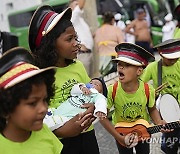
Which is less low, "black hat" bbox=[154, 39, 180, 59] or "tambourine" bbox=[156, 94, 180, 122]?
"black hat" bbox=[154, 39, 180, 59]

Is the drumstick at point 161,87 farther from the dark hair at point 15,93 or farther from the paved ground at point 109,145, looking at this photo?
the dark hair at point 15,93

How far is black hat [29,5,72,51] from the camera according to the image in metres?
2.45

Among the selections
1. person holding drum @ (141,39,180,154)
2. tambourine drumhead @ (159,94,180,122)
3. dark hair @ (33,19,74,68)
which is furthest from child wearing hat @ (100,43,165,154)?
dark hair @ (33,19,74,68)

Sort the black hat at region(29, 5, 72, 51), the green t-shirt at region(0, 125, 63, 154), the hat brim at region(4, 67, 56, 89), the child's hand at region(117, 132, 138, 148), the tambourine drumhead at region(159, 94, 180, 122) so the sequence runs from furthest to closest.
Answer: the tambourine drumhead at region(159, 94, 180, 122)
the child's hand at region(117, 132, 138, 148)
the black hat at region(29, 5, 72, 51)
the green t-shirt at region(0, 125, 63, 154)
the hat brim at region(4, 67, 56, 89)

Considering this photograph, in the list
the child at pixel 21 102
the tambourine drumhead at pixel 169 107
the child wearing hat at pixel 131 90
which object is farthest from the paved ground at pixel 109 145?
the child at pixel 21 102

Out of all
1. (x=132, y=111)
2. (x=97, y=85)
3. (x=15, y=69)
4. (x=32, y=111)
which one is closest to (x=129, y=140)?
(x=132, y=111)

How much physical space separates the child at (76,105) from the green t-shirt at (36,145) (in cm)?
14

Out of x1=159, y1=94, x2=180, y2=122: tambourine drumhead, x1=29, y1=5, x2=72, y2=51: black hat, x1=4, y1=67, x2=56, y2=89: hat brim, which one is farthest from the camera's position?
x1=159, y1=94, x2=180, y2=122: tambourine drumhead

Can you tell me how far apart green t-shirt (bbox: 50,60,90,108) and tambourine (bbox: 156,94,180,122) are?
137 centimetres

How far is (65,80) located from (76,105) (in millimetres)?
210

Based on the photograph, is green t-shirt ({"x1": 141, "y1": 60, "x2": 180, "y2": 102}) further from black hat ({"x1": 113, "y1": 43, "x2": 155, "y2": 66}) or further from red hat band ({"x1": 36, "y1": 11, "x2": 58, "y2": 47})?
red hat band ({"x1": 36, "y1": 11, "x2": 58, "y2": 47})

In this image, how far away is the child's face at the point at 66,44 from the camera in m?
2.50

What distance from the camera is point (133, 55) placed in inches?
127

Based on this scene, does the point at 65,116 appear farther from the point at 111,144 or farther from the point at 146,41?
the point at 146,41
